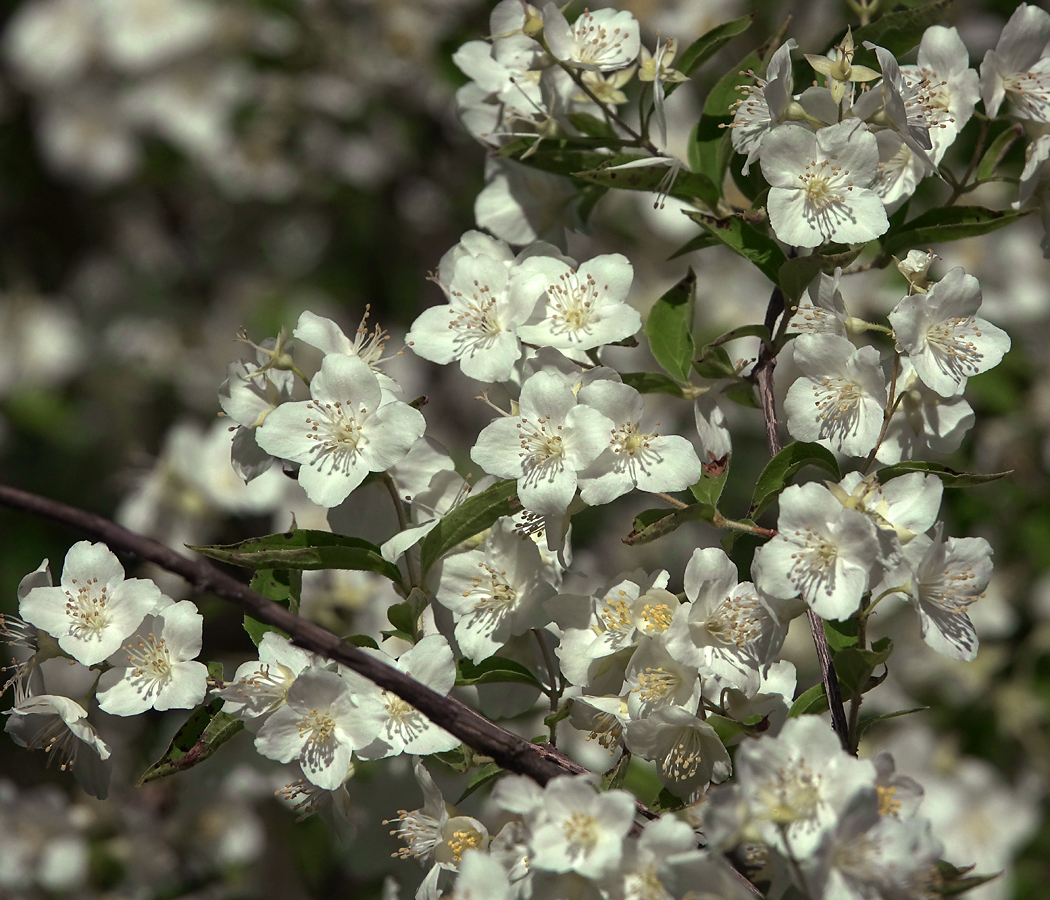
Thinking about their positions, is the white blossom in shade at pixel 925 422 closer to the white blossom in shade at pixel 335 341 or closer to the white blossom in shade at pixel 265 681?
the white blossom in shade at pixel 335 341

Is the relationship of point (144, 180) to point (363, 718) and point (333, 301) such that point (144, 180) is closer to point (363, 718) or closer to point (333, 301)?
point (333, 301)

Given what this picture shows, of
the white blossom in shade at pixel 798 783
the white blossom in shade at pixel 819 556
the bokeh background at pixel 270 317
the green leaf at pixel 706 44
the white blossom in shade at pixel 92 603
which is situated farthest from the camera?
the bokeh background at pixel 270 317

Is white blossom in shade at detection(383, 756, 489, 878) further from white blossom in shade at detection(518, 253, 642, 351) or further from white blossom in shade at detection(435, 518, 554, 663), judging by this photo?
white blossom in shade at detection(518, 253, 642, 351)

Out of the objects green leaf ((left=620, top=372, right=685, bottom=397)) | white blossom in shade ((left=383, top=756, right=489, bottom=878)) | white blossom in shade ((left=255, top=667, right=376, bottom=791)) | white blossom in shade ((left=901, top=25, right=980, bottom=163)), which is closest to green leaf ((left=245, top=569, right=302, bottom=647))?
white blossom in shade ((left=255, top=667, right=376, bottom=791))

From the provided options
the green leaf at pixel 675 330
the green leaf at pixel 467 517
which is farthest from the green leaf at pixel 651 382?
the green leaf at pixel 467 517

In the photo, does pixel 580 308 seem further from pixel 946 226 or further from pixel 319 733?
pixel 319 733

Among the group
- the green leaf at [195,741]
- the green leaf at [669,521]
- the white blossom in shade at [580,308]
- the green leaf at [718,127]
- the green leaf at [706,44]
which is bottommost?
the green leaf at [195,741]
